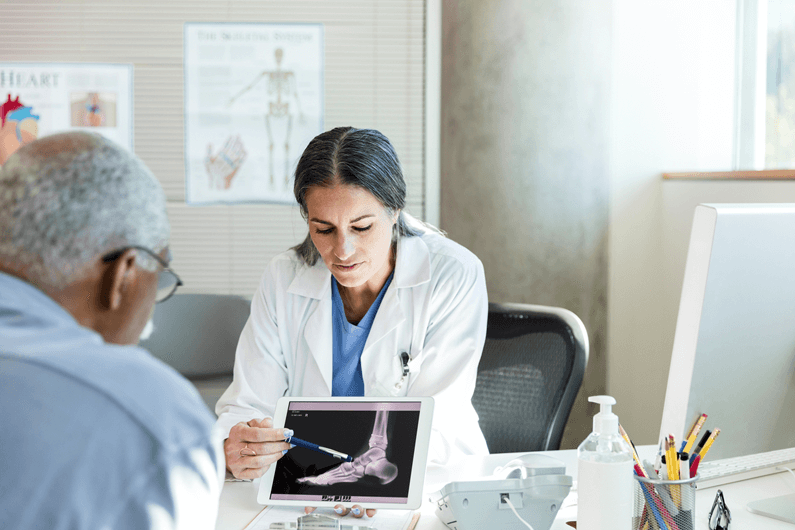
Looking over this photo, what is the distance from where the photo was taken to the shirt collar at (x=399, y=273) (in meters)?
1.84

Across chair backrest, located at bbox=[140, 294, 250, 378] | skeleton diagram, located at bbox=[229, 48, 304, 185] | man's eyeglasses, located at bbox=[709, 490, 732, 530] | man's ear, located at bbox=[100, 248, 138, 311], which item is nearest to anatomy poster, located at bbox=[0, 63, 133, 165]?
skeleton diagram, located at bbox=[229, 48, 304, 185]

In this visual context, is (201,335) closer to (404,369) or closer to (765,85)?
(404,369)

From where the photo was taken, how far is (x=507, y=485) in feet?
3.51

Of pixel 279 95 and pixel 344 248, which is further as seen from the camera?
pixel 279 95

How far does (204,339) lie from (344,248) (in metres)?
1.35

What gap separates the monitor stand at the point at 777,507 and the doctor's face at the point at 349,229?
96cm

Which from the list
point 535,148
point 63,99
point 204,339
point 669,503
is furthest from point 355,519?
point 63,99

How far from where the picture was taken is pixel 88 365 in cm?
54

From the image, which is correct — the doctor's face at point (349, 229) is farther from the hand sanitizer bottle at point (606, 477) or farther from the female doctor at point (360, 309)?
the hand sanitizer bottle at point (606, 477)

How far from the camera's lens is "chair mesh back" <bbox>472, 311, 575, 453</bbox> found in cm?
182

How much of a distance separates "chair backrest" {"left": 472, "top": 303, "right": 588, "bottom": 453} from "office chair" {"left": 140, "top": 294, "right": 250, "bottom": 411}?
1202mm

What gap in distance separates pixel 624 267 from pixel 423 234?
51.8 inches

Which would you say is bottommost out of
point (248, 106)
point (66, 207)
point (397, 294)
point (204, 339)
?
point (204, 339)

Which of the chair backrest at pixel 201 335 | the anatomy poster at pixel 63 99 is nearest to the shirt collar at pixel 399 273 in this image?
the chair backrest at pixel 201 335
